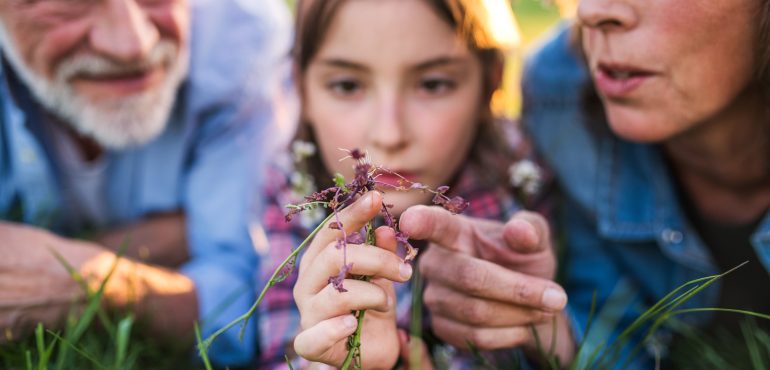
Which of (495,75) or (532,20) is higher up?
(495,75)

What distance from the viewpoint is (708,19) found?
183 cm

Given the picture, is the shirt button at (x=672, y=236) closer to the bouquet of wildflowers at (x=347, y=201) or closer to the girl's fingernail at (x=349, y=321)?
the bouquet of wildflowers at (x=347, y=201)

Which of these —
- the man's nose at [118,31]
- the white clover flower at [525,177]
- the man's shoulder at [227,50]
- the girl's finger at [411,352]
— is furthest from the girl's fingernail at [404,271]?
the man's shoulder at [227,50]

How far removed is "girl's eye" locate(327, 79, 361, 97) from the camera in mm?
2371

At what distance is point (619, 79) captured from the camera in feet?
6.64

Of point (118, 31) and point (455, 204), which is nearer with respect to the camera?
point (455, 204)

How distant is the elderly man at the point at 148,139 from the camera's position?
8.39 ft

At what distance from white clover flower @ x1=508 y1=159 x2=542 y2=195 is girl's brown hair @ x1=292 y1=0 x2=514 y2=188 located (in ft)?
0.18

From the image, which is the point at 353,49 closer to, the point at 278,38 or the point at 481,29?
the point at 481,29

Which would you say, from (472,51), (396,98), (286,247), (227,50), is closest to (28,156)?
(227,50)

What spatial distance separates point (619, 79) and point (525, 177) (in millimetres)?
681

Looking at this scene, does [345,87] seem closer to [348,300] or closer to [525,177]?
[525,177]

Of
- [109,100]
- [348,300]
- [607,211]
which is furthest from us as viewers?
[109,100]

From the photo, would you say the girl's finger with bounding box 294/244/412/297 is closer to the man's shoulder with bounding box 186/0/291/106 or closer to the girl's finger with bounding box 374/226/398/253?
the girl's finger with bounding box 374/226/398/253
